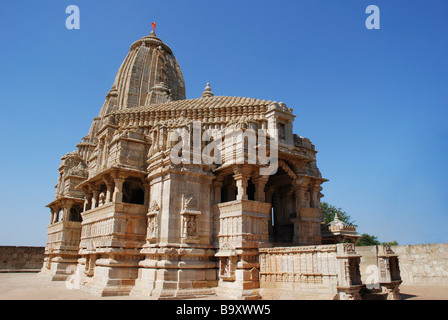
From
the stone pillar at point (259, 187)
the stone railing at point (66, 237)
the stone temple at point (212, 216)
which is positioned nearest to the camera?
the stone temple at point (212, 216)

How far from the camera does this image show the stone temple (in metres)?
14.4

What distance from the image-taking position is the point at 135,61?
124 feet

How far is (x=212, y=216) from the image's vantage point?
57.3 ft

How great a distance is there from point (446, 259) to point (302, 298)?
11.2 m

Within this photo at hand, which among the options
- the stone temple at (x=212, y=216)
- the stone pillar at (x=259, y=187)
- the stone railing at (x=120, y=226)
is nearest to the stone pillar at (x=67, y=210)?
the stone temple at (x=212, y=216)

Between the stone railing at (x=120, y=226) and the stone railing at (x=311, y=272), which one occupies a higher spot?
the stone railing at (x=120, y=226)

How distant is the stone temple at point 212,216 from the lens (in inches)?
568

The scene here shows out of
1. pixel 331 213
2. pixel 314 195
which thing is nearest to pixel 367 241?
pixel 331 213

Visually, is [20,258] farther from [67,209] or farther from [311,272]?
[311,272]
